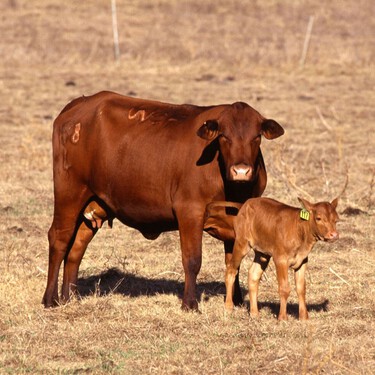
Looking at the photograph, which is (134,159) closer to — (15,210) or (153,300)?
(153,300)

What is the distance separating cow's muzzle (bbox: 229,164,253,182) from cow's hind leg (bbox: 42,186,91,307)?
5.62 ft

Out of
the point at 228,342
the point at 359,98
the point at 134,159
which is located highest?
the point at 134,159

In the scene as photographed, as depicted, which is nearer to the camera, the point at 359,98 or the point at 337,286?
the point at 337,286

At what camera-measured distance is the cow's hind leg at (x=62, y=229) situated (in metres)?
9.66

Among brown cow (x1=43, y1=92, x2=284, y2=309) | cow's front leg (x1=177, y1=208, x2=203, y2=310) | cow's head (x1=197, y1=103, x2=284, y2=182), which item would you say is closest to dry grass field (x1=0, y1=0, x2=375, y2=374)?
cow's front leg (x1=177, y1=208, x2=203, y2=310)

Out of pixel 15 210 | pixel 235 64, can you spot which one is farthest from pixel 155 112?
pixel 235 64

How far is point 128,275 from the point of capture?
10883mm

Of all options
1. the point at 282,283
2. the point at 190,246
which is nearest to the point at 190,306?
the point at 190,246

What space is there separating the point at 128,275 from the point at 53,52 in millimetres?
19247

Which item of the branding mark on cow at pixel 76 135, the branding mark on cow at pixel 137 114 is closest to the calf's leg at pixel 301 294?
the branding mark on cow at pixel 137 114

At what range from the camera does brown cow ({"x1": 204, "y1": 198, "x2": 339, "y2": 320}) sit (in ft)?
27.2

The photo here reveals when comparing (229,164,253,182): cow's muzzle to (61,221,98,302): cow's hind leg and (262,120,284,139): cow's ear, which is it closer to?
(262,120,284,139): cow's ear

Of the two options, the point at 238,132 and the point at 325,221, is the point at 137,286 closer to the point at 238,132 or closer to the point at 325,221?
the point at 238,132

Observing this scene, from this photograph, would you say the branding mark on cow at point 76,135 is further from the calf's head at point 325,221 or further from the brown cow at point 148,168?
the calf's head at point 325,221
